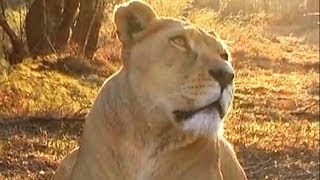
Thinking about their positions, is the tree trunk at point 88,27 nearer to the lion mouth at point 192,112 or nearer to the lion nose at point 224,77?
the lion mouth at point 192,112

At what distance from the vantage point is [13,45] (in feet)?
42.2

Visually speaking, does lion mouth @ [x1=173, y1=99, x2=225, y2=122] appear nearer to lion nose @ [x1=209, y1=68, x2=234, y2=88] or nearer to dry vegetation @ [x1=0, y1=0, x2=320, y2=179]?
lion nose @ [x1=209, y1=68, x2=234, y2=88]

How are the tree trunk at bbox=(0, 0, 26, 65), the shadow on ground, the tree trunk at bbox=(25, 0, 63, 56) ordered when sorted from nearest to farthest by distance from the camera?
the shadow on ground
the tree trunk at bbox=(0, 0, 26, 65)
the tree trunk at bbox=(25, 0, 63, 56)

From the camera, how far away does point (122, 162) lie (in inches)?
188

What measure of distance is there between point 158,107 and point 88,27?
10713mm

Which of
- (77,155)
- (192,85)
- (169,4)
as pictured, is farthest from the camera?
(169,4)

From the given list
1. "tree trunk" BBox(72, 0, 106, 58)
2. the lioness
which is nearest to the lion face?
the lioness

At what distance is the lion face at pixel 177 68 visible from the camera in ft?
14.6

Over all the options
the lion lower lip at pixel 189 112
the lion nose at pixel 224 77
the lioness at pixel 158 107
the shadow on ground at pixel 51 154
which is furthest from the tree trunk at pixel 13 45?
the lion nose at pixel 224 77

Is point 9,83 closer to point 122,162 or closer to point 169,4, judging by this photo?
point 169,4

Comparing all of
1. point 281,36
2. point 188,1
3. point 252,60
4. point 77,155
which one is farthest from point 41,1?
point 281,36

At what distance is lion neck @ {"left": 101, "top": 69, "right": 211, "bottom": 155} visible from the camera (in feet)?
Result: 15.3

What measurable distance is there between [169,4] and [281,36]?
24.2m

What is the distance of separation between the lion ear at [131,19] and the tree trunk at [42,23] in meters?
8.43
